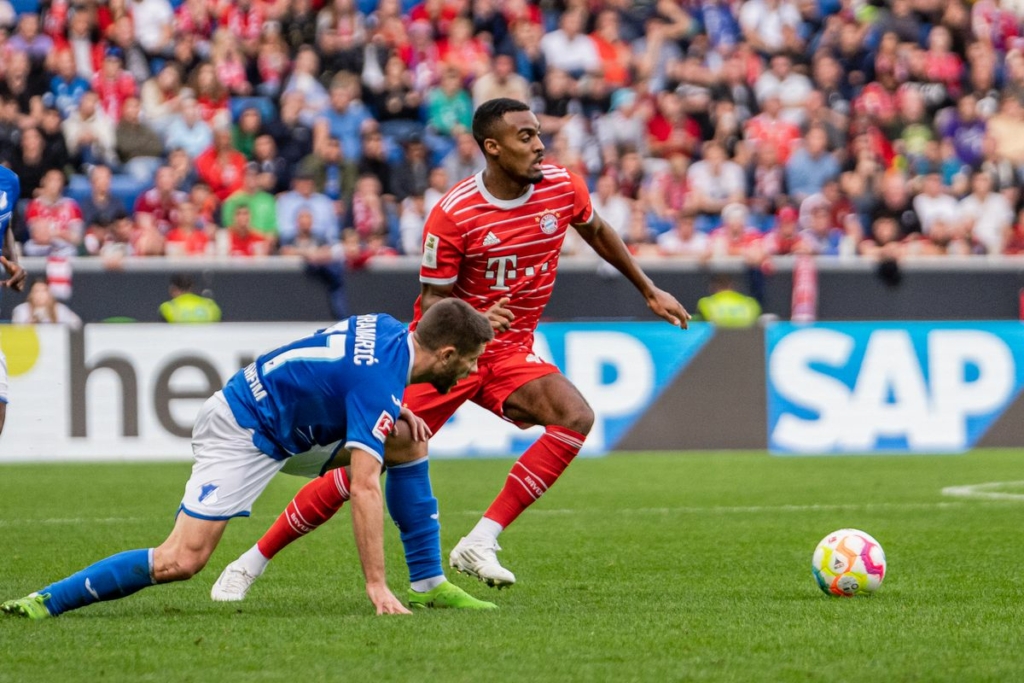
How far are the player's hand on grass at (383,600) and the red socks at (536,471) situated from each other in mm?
1376

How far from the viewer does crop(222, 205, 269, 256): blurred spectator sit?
17.4 metres

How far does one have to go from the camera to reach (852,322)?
51.8 feet

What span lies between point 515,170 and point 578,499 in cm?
484

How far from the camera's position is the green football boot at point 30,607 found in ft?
20.8

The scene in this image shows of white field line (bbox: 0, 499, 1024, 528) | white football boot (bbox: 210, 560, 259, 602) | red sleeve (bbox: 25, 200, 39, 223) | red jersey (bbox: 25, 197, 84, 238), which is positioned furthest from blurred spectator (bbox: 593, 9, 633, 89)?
white football boot (bbox: 210, 560, 259, 602)

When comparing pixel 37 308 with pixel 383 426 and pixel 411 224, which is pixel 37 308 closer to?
pixel 411 224

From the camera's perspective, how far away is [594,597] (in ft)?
23.4

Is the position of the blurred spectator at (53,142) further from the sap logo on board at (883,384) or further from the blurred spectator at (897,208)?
the blurred spectator at (897,208)

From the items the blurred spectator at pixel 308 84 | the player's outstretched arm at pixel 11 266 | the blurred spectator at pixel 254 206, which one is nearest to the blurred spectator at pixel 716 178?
the blurred spectator at pixel 308 84

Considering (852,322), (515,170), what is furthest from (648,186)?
(515,170)

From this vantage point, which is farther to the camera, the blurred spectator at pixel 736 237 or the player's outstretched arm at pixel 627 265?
the blurred spectator at pixel 736 237

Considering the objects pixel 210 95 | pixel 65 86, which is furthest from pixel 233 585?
pixel 65 86

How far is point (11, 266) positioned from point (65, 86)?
1109 cm

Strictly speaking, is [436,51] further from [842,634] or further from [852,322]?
[842,634]
